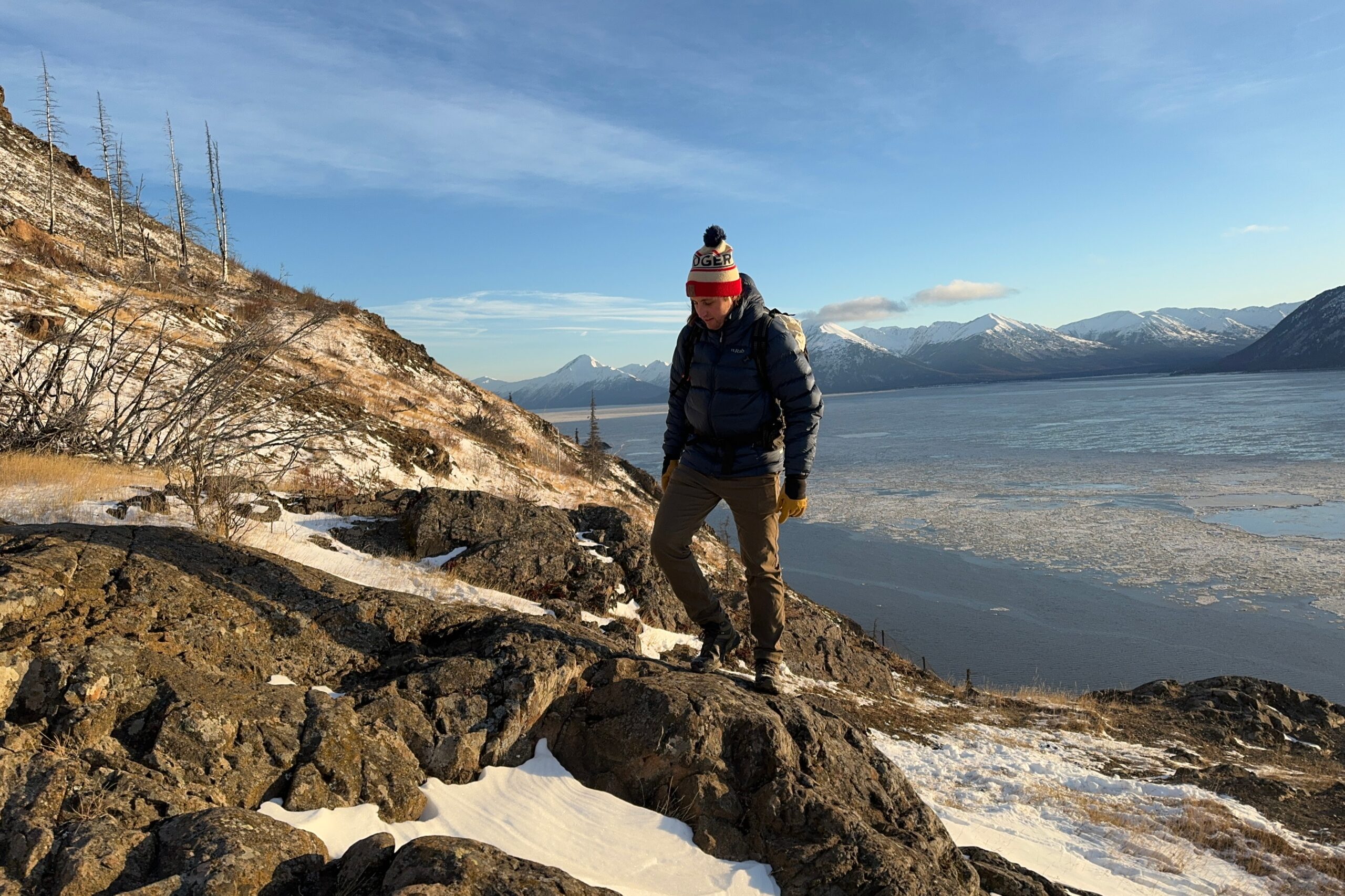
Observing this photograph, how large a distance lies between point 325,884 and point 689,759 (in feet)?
5.13

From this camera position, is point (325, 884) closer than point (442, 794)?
Yes

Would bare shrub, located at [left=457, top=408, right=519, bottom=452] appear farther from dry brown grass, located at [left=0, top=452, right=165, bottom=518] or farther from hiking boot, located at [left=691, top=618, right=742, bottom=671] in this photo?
hiking boot, located at [left=691, top=618, right=742, bottom=671]

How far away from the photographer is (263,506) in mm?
7020

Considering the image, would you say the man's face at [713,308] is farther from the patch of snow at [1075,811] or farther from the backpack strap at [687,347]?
the patch of snow at [1075,811]

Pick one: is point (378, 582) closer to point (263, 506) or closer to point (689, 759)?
point (263, 506)

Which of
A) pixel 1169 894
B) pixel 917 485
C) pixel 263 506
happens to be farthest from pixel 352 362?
pixel 1169 894

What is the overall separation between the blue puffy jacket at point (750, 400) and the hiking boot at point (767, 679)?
115cm

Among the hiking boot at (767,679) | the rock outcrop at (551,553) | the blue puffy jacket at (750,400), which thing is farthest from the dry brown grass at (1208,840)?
the blue puffy jacket at (750,400)

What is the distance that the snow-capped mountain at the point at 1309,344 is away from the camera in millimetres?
170375

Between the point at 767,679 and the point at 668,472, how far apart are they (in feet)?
4.62

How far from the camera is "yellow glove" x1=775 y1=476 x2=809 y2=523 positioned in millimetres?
4402

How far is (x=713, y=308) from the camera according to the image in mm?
4305

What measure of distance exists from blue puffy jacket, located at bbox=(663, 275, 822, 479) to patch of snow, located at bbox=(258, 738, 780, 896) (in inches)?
75.4

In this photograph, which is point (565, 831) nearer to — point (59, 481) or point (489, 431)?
point (59, 481)
